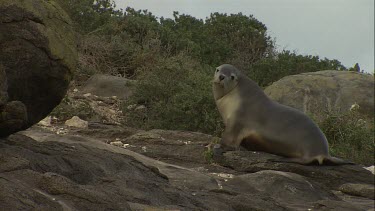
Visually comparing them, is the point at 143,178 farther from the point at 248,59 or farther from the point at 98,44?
the point at 248,59

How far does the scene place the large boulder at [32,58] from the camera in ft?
16.2

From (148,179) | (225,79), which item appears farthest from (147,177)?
(225,79)

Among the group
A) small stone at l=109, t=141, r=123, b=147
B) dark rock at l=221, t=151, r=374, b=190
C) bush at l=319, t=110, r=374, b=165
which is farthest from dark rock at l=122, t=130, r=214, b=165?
bush at l=319, t=110, r=374, b=165

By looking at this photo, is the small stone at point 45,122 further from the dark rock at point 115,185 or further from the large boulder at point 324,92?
the large boulder at point 324,92

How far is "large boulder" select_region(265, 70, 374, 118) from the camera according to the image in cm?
1708

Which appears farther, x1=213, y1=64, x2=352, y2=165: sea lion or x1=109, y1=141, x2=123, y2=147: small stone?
x1=213, y1=64, x2=352, y2=165: sea lion

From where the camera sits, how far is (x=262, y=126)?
1003cm

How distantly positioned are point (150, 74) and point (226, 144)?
592cm

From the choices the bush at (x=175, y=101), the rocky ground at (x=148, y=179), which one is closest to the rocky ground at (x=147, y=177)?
the rocky ground at (x=148, y=179)

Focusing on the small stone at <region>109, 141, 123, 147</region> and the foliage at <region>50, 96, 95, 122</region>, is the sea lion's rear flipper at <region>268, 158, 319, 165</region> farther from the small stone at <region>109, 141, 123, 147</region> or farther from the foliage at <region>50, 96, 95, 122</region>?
the foliage at <region>50, 96, 95, 122</region>

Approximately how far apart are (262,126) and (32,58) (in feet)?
17.6

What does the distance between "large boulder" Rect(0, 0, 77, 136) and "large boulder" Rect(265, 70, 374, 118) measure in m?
11.7

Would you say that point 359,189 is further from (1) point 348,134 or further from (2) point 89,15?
(2) point 89,15

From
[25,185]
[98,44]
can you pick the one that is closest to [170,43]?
[98,44]
